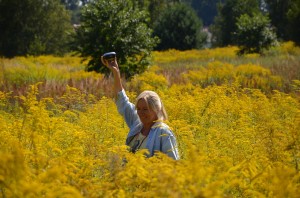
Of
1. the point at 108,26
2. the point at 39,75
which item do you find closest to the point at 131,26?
the point at 108,26

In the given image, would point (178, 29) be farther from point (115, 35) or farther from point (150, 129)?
point (150, 129)

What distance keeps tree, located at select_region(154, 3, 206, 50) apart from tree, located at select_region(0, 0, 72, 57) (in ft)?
22.0

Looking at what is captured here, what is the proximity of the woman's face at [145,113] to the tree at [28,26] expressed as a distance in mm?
30970

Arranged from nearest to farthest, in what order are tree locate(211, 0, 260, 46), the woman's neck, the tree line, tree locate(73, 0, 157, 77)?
the woman's neck → tree locate(73, 0, 157, 77) → the tree line → tree locate(211, 0, 260, 46)

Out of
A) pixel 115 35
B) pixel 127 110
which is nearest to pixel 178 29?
pixel 115 35

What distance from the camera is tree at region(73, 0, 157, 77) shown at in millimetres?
12734

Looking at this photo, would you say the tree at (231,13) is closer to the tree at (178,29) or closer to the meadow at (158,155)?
the tree at (178,29)

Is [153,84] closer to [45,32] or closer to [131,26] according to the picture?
[131,26]

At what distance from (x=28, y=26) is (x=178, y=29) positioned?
37.2 ft

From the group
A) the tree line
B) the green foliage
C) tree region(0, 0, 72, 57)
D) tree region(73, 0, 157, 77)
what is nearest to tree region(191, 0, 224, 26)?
the tree line

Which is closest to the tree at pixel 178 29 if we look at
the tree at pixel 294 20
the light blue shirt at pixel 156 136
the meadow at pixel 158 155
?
the tree at pixel 294 20

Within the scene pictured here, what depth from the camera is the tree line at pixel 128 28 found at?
12.9 meters

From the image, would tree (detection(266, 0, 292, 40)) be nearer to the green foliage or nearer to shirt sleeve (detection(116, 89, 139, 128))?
the green foliage

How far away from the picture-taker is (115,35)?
1286cm
